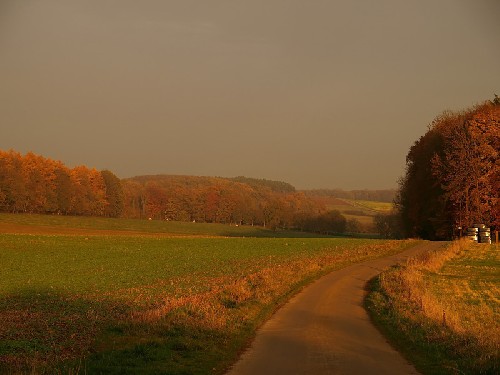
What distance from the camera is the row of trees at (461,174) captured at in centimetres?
6009

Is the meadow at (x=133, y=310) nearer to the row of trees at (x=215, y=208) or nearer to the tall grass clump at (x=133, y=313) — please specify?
the tall grass clump at (x=133, y=313)

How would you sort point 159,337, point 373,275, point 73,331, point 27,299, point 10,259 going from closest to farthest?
point 159,337
point 73,331
point 27,299
point 373,275
point 10,259

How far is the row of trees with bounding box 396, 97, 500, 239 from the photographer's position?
6009 cm

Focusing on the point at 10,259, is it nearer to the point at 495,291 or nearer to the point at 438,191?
the point at 495,291

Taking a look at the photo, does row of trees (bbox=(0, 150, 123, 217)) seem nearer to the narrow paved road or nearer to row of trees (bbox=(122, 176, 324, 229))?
row of trees (bbox=(122, 176, 324, 229))

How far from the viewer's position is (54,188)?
351ft

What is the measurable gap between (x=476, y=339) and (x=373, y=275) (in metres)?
17.8

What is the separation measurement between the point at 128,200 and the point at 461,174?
107291mm

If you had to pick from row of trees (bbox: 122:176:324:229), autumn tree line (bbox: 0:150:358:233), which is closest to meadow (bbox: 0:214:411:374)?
autumn tree line (bbox: 0:150:358:233)

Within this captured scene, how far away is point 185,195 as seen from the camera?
491 feet

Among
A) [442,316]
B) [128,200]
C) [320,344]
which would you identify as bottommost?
[320,344]

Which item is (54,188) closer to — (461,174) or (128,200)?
(128,200)

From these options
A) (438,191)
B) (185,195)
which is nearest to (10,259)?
(438,191)

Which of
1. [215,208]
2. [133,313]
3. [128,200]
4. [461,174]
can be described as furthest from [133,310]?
[128,200]
